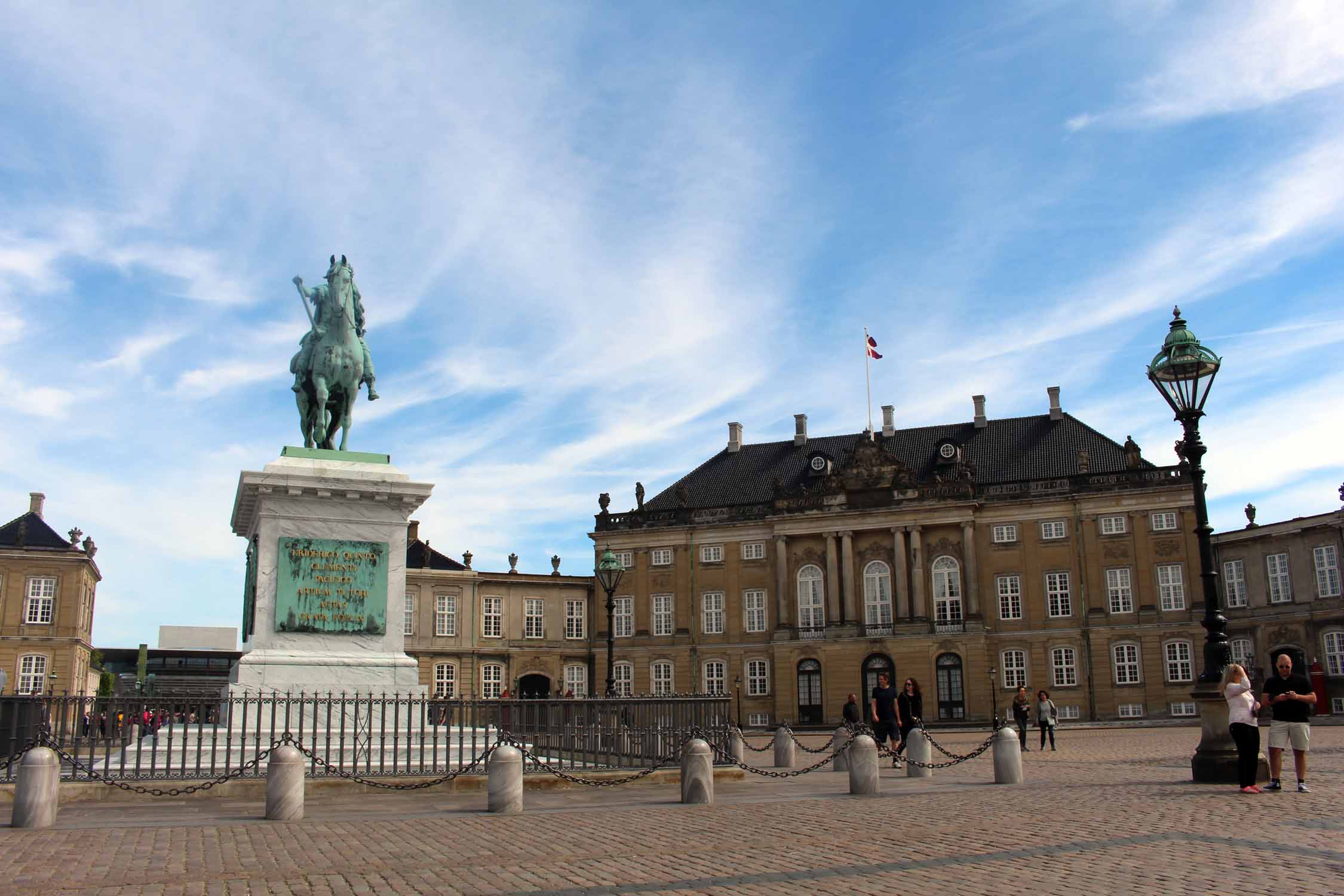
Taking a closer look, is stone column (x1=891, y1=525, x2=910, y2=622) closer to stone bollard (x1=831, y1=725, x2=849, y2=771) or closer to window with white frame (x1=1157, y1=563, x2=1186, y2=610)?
window with white frame (x1=1157, y1=563, x2=1186, y2=610)

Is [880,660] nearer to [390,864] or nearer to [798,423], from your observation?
[798,423]

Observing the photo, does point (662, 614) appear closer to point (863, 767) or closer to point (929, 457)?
point (929, 457)

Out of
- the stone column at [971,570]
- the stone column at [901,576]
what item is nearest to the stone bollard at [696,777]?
the stone column at [971,570]

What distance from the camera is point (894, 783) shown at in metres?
16.7

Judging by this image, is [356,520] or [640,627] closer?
[356,520]

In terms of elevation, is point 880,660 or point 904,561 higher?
point 904,561

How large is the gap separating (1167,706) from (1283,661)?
42.7 m

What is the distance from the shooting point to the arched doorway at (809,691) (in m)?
58.5

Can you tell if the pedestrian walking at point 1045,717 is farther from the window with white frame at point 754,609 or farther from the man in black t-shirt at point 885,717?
the window with white frame at point 754,609

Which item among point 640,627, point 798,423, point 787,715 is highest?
point 798,423

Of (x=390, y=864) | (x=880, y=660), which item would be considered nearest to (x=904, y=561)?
(x=880, y=660)

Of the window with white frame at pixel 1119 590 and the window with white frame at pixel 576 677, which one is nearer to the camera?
the window with white frame at pixel 1119 590

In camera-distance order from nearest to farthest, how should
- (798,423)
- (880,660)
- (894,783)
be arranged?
(894,783), (880,660), (798,423)

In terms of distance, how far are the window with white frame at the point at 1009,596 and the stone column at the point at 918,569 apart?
359 centimetres
